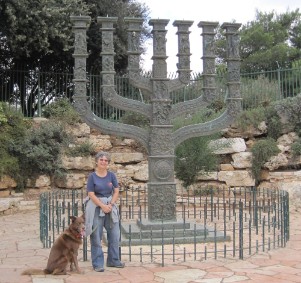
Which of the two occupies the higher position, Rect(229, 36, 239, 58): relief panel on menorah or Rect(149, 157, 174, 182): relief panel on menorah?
Rect(229, 36, 239, 58): relief panel on menorah

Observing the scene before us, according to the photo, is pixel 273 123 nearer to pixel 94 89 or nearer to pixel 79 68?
pixel 94 89

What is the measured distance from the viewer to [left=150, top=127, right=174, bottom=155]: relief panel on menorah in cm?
676

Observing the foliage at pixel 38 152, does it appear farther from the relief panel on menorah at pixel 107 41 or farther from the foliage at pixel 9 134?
the relief panel on menorah at pixel 107 41

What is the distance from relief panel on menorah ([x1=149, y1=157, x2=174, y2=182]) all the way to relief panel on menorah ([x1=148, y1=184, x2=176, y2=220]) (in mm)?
115

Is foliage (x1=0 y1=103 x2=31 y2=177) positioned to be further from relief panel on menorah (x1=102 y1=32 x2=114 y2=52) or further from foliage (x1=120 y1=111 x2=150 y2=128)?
relief panel on menorah (x1=102 y1=32 x2=114 y2=52)

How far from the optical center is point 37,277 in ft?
15.2

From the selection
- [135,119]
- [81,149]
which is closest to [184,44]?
[81,149]

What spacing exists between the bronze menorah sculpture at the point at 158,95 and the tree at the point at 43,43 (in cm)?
535

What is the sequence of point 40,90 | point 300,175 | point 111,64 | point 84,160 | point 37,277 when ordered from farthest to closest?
1. point 40,90
2. point 84,160
3. point 300,175
4. point 111,64
5. point 37,277

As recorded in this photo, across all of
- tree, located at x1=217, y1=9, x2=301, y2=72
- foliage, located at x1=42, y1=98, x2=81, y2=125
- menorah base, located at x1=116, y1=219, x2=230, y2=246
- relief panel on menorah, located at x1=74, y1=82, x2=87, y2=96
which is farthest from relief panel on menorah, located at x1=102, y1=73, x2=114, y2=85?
tree, located at x1=217, y1=9, x2=301, y2=72

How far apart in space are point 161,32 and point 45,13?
19.4 ft

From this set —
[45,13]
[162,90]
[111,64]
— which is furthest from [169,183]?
[45,13]

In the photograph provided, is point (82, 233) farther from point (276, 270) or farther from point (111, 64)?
point (111, 64)

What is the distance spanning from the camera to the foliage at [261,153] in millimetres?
11633
